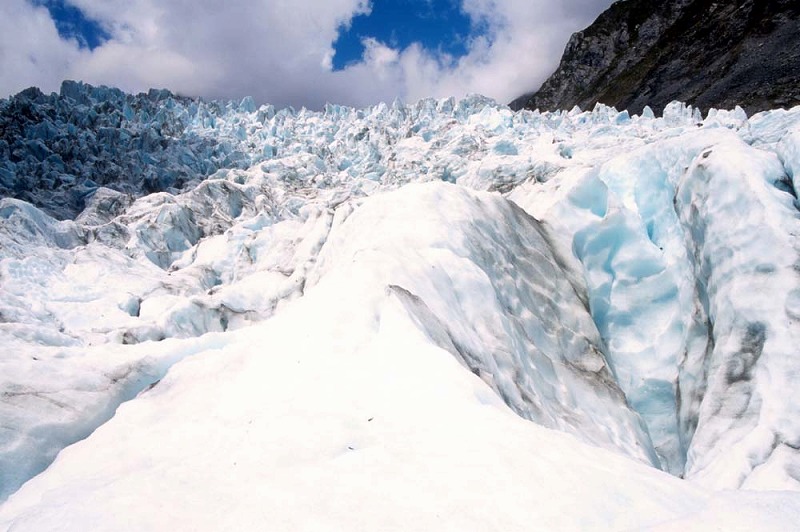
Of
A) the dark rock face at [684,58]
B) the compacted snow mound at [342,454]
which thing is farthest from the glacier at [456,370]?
the dark rock face at [684,58]

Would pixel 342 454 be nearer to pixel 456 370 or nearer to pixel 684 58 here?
pixel 456 370

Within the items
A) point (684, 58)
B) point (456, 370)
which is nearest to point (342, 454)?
point (456, 370)

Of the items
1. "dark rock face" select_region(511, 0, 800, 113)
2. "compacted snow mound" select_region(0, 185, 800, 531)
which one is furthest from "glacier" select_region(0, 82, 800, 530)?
"dark rock face" select_region(511, 0, 800, 113)

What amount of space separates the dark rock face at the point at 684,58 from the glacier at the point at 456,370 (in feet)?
217

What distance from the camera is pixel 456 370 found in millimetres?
4719

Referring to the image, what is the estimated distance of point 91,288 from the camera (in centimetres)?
2392

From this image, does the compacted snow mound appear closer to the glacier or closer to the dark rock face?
the glacier

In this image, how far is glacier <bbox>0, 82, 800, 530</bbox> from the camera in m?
2.99

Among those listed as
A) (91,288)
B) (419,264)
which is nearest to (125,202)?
(91,288)

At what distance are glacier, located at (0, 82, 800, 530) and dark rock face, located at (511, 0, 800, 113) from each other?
217ft

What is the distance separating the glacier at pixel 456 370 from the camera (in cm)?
299

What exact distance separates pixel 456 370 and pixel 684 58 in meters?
113

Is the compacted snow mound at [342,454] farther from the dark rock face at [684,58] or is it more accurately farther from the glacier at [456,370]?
the dark rock face at [684,58]

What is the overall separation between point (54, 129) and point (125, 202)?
57.5 ft
